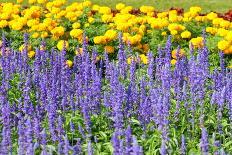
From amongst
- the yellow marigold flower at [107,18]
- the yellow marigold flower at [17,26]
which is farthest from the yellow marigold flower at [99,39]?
the yellow marigold flower at [17,26]

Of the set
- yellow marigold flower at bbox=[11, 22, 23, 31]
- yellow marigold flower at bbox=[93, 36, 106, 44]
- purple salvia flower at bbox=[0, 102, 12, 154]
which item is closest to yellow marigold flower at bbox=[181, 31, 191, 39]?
yellow marigold flower at bbox=[93, 36, 106, 44]

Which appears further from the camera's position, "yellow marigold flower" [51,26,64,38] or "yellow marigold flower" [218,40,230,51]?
"yellow marigold flower" [51,26,64,38]

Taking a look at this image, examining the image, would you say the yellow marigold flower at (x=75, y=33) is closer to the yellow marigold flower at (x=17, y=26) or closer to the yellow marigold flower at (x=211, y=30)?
the yellow marigold flower at (x=17, y=26)

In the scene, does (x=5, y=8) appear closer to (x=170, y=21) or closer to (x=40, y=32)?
(x=40, y=32)

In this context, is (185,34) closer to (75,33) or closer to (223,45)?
(223,45)

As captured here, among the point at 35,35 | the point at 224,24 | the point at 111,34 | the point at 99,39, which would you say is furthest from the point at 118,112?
the point at 224,24

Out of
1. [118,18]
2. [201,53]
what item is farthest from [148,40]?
[201,53]

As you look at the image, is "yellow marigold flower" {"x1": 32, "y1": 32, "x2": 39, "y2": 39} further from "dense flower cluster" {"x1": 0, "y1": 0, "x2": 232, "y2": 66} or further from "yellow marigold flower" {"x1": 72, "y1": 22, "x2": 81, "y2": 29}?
"yellow marigold flower" {"x1": 72, "y1": 22, "x2": 81, "y2": 29}

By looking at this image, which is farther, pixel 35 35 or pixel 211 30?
pixel 211 30

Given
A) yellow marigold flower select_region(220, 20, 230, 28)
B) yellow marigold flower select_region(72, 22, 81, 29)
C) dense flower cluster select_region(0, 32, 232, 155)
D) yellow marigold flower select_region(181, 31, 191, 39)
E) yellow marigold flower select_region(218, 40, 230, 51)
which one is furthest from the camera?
yellow marigold flower select_region(220, 20, 230, 28)

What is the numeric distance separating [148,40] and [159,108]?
228 inches

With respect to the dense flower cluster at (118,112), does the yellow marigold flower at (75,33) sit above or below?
Answer: below

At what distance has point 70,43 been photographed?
1031cm

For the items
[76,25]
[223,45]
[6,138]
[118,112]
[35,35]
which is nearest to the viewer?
[6,138]
